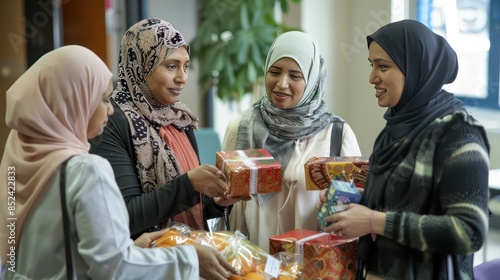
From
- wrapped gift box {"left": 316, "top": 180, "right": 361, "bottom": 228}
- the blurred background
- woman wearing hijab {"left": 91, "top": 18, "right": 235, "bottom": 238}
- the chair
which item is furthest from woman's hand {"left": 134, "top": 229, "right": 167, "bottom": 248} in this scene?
the blurred background

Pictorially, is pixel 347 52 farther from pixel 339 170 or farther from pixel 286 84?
pixel 339 170

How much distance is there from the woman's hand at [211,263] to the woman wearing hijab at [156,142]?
0.99 feet

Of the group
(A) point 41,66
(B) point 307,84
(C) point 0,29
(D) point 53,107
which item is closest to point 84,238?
(D) point 53,107

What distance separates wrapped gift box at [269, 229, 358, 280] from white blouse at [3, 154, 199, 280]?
438 mm

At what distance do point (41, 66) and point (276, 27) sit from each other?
3.15m

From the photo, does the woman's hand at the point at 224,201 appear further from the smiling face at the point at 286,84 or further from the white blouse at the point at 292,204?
the smiling face at the point at 286,84

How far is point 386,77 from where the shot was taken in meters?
1.66

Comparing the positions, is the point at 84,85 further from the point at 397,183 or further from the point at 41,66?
the point at 397,183

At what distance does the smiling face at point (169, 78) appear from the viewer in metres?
1.99

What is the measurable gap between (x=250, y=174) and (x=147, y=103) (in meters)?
0.45

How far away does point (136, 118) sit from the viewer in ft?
6.34

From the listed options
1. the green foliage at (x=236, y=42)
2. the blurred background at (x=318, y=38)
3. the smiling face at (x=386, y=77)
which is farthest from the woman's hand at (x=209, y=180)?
the green foliage at (x=236, y=42)

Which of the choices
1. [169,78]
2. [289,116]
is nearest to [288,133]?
[289,116]

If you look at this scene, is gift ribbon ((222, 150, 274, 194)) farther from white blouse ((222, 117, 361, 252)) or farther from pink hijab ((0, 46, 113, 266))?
pink hijab ((0, 46, 113, 266))
